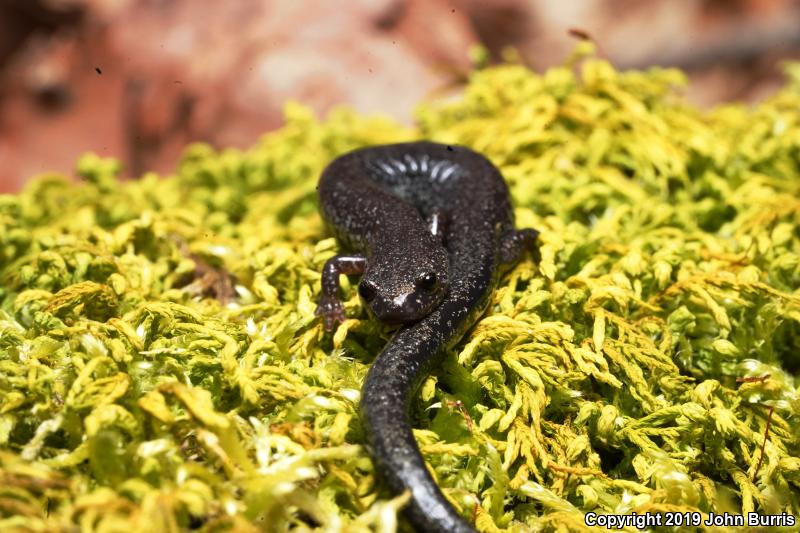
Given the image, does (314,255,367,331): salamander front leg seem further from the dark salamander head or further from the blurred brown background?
the blurred brown background

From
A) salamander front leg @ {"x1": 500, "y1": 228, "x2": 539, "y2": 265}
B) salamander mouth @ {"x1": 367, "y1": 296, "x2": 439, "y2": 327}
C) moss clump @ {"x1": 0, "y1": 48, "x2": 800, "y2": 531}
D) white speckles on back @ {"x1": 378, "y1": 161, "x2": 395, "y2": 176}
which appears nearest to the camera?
moss clump @ {"x1": 0, "y1": 48, "x2": 800, "y2": 531}

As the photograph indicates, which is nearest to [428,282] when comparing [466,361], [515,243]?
[466,361]

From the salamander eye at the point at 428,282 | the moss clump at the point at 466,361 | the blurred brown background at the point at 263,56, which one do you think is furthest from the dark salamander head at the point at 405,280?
the blurred brown background at the point at 263,56

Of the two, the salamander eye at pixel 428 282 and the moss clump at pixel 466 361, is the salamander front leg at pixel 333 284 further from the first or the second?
the salamander eye at pixel 428 282

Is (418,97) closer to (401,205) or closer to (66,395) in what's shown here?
(401,205)

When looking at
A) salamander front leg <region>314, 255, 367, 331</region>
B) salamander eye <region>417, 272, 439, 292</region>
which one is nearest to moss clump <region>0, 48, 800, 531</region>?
salamander front leg <region>314, 255, 367, 331</region>

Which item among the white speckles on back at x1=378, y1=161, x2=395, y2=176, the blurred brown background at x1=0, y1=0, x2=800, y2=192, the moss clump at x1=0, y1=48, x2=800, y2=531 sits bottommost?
the moss clump at x1=0, y1=48, x2=800, y2=531
